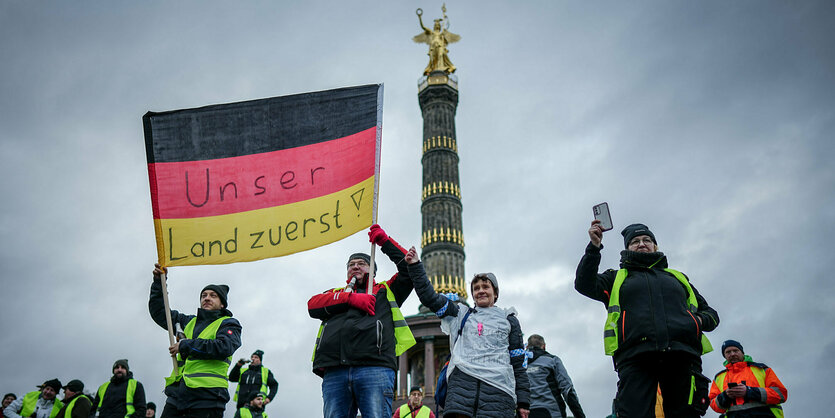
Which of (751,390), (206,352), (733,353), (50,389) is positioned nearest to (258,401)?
(50,389)

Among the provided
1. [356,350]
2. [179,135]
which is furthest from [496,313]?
[179,135]

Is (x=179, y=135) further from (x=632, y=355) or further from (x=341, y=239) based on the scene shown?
(x=632, y=355)

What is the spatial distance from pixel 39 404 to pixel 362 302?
8.54 meters

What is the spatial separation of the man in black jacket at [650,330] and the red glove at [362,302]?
1.44m

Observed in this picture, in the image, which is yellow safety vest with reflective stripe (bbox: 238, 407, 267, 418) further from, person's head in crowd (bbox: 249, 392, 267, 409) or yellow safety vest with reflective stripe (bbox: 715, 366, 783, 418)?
yellow safety vest with reflective stripe (bbox: 715, 366, 783, 418)

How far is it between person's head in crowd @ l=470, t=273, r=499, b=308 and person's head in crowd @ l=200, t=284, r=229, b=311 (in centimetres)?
212

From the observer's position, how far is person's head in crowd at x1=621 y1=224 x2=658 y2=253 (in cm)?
472

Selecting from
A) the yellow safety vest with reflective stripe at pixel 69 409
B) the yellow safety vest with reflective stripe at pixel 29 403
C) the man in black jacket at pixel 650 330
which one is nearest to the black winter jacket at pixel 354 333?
the man in black jacket at pixel 650 330

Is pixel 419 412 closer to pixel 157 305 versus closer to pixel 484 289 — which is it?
pixel 484 289

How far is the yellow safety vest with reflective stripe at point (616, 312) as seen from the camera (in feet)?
14.3

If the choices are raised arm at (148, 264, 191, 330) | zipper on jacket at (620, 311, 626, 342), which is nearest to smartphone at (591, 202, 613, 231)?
zipper on jacket at (620, 311, 626, 342)

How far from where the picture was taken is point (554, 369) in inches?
269

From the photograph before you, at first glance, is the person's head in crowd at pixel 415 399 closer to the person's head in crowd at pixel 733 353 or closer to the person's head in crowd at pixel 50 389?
the person's head in crowd at pixel 733 353

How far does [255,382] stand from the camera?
10289mm
